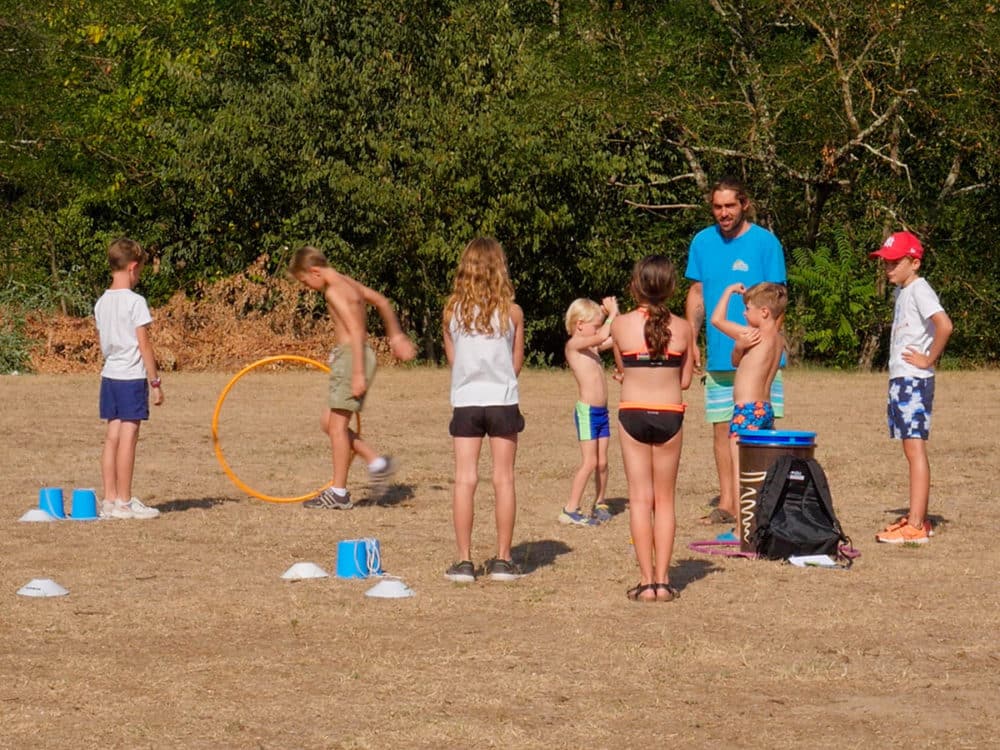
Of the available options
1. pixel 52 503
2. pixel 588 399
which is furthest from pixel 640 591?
pixel 52 503

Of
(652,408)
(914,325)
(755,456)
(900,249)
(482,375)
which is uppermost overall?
(900,249)

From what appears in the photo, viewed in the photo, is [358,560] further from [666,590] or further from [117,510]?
[117,510]

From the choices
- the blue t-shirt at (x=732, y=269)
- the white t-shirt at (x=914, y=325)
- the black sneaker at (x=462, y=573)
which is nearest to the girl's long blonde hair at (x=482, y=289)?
the black sneaker at (x=462, y=573)

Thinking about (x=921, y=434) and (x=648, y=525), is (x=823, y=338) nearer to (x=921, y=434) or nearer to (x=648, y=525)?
(x=921, y=434)

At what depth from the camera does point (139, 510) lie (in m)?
10.8

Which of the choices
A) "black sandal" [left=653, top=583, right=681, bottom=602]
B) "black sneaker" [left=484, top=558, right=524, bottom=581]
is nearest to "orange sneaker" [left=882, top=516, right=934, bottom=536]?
"black sandal" [left=653, top=583, right=681, bottom=602]

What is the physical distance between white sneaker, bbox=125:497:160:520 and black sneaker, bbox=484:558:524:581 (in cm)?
316

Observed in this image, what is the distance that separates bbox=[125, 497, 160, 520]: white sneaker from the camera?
10.8 m

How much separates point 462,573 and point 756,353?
232 centimetres

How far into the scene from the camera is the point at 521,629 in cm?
732

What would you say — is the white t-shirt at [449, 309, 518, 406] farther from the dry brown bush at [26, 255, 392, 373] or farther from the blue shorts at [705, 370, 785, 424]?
the dry brown bush at [26, 255, 392, 373]

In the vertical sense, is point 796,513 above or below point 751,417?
below

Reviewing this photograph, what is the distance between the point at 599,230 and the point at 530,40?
3453mm

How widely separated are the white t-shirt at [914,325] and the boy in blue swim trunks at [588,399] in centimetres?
187
